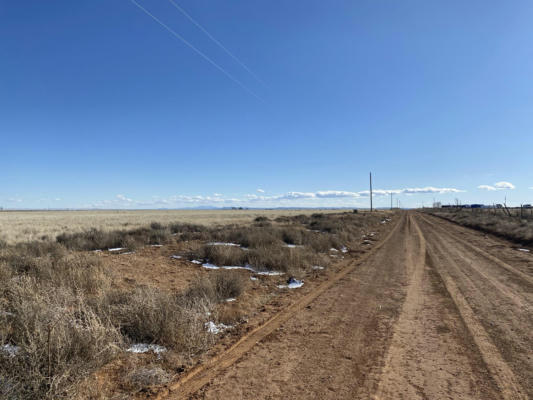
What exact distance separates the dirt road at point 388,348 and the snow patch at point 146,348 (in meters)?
0.84

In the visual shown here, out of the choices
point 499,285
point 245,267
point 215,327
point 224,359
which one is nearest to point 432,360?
point 224,359

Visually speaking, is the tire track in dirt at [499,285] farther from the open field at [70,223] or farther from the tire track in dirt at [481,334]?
the open field at [70,223]

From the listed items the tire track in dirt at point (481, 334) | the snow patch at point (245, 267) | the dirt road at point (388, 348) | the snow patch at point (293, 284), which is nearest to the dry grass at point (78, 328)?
the dirt road at point (388, 348)

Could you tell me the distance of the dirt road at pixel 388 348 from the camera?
140 inches

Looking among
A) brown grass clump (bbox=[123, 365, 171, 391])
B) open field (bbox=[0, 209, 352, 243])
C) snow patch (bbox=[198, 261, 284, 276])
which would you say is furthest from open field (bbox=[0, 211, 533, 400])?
open field (bbox=[0, 209, 352, 243])

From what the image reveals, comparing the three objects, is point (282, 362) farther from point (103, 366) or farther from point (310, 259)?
point (310, 259)

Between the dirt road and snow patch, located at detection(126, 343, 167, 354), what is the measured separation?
2.76ft

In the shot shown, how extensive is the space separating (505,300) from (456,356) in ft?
12.5

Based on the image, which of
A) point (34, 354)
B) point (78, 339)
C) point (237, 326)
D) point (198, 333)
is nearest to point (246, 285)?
point (237, 326)

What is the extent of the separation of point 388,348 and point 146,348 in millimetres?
3690

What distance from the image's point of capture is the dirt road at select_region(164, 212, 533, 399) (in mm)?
3568

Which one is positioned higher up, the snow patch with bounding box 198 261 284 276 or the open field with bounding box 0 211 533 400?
the open field with bounding box 0 211 533 400

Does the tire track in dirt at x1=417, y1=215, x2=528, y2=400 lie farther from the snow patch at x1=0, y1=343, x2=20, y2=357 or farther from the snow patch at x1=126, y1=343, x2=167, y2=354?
the snow patch at x1=0, y1=343, x2=20, y2=357

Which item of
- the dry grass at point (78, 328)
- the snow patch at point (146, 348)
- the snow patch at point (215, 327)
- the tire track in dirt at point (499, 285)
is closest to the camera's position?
the dry grass at point (78, 328)
